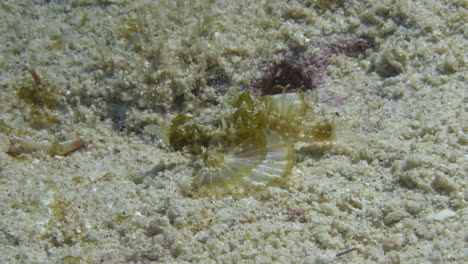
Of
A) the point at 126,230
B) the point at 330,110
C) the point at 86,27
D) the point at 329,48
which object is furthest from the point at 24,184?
the point at 329,48

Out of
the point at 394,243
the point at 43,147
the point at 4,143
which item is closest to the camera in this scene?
the point at 394,243

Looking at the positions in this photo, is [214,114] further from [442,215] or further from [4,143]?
[442,215]

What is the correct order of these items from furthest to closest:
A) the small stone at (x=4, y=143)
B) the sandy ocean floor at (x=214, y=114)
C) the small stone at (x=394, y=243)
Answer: the small stone at (x=4, y=143), the sandy ocean floor at (x=214, y=114), the small stone at (x=394, y=243)

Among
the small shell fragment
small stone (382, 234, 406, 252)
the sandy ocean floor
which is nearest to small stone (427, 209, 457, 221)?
the sandy ocean floor

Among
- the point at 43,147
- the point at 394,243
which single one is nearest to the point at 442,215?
the point at 394,243

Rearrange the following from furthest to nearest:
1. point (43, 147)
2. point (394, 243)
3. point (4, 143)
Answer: point (43, 147) < point (4, 143) < point (394, 243)

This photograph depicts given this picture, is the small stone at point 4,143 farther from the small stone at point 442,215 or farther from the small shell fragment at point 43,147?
the small stone at point 442,215

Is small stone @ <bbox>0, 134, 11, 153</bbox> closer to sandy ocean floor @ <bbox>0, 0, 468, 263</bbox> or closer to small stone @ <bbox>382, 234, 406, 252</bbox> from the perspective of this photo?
sandy ocean floor @ <bbox>0, 0, 468, 263</bbox>

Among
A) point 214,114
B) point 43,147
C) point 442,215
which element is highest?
point 214,114

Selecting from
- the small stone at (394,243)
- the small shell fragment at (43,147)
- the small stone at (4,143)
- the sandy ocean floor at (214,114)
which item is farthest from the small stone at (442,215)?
the small stone at (4,143)
